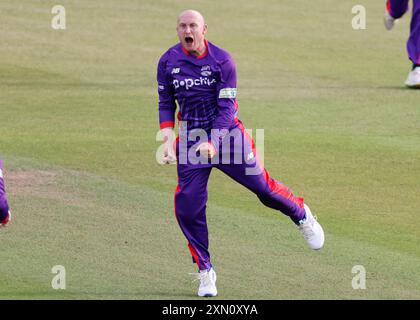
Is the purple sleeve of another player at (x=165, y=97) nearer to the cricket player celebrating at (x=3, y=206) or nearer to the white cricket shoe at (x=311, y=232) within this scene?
the cricket player celebrating at (x=3, y=206)

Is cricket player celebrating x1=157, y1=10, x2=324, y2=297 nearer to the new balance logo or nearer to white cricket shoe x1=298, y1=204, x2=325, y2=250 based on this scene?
the new balance logo

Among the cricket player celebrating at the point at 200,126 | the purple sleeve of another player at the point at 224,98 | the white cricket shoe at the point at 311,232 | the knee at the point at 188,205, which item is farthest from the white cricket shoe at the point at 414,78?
the knee at the point at 188,205

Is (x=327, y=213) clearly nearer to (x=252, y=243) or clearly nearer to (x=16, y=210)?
(x=252, y=243)

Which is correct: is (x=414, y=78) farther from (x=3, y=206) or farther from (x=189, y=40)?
(x=3, y=206)

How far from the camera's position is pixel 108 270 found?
11117mm

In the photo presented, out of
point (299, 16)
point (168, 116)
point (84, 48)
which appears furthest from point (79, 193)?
point (299, 16)

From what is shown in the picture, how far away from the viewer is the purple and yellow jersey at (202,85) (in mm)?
10344

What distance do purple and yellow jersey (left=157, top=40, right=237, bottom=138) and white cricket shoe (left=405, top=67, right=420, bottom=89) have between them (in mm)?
8998

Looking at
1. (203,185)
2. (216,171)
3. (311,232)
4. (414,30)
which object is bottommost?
(311,232)

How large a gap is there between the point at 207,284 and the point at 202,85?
65.8 inches

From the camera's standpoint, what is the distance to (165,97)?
10.6 m

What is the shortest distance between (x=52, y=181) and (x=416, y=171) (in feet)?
14.2

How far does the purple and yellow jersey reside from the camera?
33.9 feet

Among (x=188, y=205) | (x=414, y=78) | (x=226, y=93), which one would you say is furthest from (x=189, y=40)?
(x=414, y=78)
